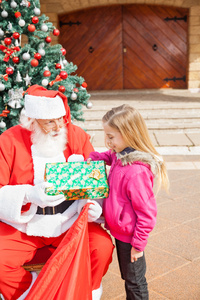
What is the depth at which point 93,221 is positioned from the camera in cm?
217

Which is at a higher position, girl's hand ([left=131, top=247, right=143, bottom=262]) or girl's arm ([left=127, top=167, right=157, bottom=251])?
girl's arm ([left=127, top=167, right=157, bottom=251])

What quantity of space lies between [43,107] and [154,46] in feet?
27.5

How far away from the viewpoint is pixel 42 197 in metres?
1.92

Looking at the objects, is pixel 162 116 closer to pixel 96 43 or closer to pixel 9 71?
pixel 96 43

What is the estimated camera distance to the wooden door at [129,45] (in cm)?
981

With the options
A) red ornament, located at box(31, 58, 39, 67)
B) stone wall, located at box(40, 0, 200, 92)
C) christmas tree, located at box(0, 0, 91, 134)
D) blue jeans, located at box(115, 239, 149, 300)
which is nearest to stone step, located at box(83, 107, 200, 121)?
stone wall, located at box(40, 0, 200, 92)

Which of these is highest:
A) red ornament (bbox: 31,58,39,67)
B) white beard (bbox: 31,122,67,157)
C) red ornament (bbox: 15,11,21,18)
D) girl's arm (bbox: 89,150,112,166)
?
red ornament (bbox: 15,11,21,18)

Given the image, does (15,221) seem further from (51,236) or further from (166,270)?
(166,270)

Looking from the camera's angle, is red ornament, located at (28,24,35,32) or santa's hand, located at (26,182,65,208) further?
red ornament, located at (28,24,35,32)

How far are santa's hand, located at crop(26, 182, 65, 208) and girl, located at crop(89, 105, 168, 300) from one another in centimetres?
26

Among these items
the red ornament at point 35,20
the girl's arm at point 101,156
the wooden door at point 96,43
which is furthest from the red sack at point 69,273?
the wooden door at point 96,43

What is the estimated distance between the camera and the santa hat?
2.18 metres

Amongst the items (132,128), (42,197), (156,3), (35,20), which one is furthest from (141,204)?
(156,3)

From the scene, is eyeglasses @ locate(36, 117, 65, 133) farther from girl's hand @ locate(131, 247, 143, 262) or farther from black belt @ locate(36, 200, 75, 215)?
girl's hand @ locate(131, 247, 143, 262)
